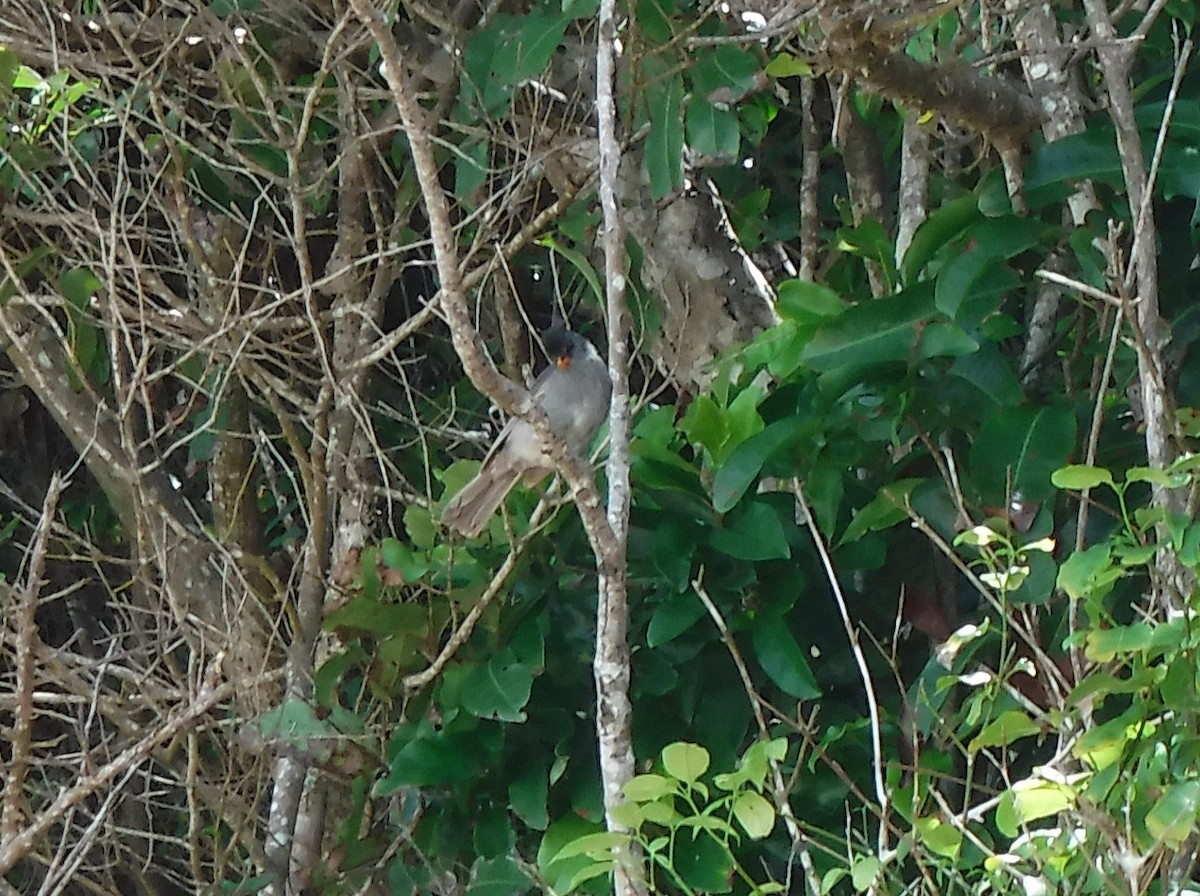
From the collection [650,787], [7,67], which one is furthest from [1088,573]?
[7,67]

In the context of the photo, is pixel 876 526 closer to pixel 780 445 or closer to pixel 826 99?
pixel 780 445

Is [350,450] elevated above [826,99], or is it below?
below

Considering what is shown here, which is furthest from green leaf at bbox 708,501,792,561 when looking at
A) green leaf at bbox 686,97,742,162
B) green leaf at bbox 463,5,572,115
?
green leaf at bbox 463,5,572,115

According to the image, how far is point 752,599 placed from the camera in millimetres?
1836

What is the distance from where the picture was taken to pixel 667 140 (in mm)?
2160

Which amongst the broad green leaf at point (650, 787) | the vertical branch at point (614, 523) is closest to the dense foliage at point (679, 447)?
the broad green leaf at point (650, 787)

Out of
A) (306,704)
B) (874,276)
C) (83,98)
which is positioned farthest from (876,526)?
(83,98)

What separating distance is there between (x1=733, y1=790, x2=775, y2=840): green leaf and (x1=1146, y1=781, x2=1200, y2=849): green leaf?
1.08ft

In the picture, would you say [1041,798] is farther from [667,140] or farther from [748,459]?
[667,140]

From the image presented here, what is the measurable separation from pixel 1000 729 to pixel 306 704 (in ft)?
4.25

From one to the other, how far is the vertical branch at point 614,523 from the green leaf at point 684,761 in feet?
0.44

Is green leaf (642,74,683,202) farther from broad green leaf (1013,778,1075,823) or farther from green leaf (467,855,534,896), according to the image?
broad green leaf (1013,778,1075,823)

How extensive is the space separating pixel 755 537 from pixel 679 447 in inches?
10.8

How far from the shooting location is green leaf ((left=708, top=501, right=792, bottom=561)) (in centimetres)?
174
